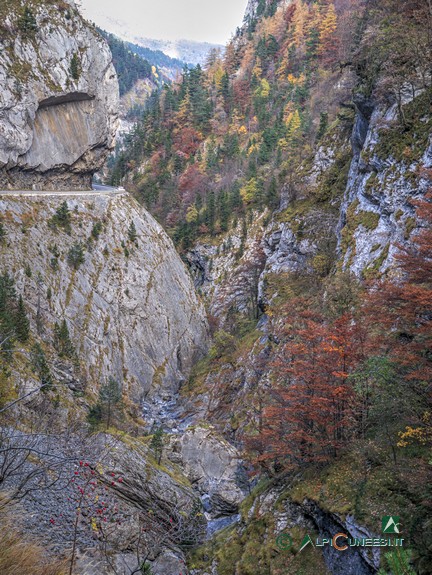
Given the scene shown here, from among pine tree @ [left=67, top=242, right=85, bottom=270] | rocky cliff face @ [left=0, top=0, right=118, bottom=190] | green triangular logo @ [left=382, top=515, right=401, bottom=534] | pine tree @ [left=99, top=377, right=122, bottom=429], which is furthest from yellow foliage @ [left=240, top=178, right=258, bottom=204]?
green triangular logo @ [left=382, top=515, right=401, bottom=534]

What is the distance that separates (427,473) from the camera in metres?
8.48

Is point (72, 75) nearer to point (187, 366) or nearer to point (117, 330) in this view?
point (117, 330)

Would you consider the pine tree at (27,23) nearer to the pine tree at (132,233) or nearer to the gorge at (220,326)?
the gorge at (220,326)

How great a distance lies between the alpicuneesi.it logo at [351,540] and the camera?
29.8 ft

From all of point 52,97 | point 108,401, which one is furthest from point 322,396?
point 52,97

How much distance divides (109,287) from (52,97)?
22.2 metres

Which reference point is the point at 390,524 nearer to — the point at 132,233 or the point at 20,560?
the point at 20,560

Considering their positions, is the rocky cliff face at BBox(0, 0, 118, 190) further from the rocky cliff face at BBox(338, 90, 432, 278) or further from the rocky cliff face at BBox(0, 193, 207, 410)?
→ the rocky cliff face at BBox(338, 90, 432, 278)

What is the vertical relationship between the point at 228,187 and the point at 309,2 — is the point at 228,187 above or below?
below

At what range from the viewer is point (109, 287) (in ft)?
128

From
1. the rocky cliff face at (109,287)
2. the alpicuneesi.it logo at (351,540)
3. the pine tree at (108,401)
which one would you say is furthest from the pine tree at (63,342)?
the alpicuneesi.it logo at (351,540)

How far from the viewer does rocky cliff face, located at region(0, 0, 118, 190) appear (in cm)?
3719

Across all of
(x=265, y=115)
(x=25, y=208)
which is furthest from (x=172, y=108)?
(x=25, y=208)

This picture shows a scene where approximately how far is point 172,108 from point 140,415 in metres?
77.0
